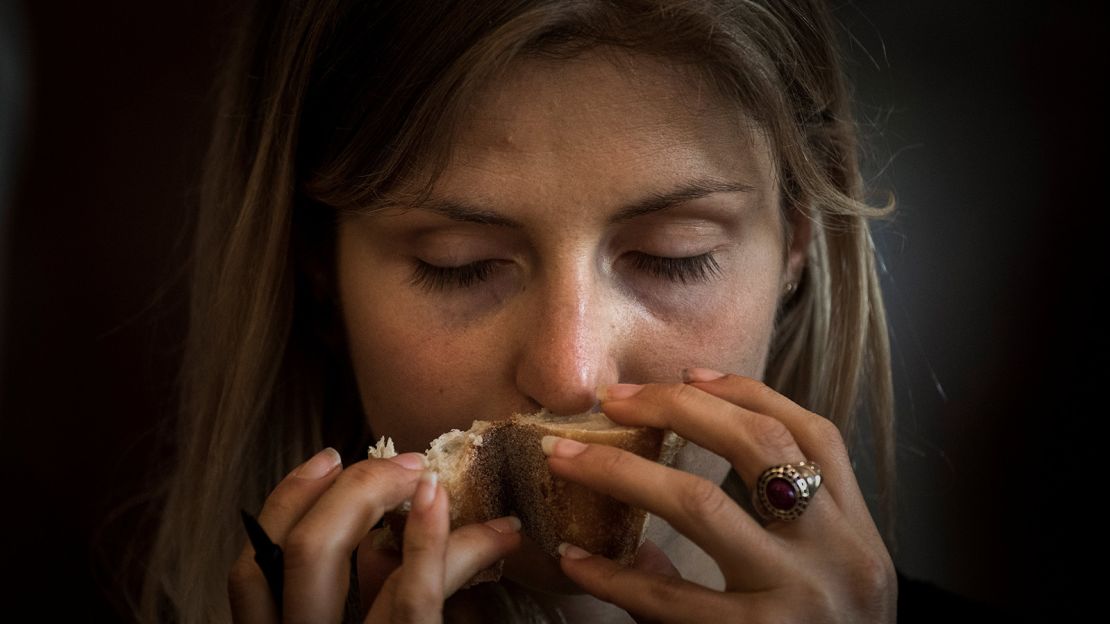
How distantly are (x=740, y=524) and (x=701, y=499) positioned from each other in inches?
1.8

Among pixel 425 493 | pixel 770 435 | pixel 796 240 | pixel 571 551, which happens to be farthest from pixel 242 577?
pixel 796 240

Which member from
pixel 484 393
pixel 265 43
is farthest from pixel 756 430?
pixel 265 43

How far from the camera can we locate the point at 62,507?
213cm

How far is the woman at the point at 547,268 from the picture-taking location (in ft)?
3.34

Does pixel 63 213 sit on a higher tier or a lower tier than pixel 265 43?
lower

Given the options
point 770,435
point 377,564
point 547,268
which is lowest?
point 377,564

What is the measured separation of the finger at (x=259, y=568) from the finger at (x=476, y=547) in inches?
6.5

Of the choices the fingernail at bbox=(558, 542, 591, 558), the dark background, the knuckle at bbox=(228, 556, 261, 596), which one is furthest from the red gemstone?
the dark background

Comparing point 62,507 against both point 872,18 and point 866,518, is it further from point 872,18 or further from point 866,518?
point 872,18

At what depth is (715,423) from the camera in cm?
104

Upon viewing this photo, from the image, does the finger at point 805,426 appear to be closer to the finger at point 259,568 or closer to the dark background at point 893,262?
the finger at point 259,568

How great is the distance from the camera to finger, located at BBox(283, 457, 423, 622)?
39.3 inches

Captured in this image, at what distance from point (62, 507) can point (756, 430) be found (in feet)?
5.53

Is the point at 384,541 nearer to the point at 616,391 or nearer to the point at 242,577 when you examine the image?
the point at 242,577
